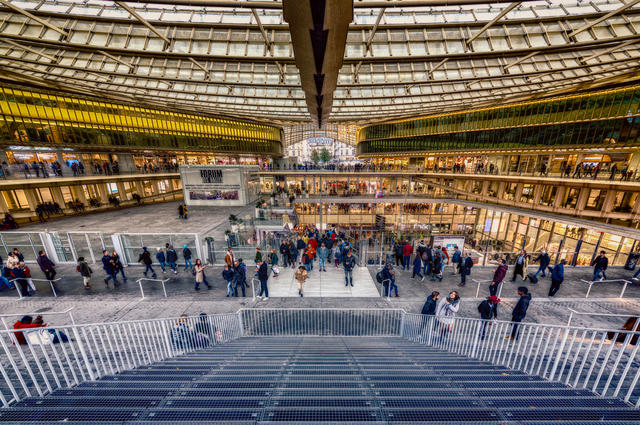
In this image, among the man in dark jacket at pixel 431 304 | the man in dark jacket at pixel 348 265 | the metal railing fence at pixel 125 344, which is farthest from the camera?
the man in dark jacket at pixel 348 265

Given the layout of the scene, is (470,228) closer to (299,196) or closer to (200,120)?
(299,196)

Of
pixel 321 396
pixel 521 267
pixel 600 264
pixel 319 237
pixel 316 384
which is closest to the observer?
pixel 321 396

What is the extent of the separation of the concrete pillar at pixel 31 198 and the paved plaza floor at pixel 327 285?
24951 millimetres

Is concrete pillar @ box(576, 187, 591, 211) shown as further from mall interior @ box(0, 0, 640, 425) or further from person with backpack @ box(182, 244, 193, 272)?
person with backpack @ box(182, 244, 193, 272)

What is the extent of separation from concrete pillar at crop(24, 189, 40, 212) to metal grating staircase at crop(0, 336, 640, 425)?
87.9ft

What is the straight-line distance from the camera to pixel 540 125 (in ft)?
76.0

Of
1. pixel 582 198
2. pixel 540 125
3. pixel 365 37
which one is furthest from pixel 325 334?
pixel 540 125

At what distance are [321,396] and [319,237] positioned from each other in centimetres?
1288

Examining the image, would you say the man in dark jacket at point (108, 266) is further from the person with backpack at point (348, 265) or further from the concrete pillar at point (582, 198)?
the concrete pillar at point (582, 198)

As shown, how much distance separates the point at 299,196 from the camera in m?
32.1

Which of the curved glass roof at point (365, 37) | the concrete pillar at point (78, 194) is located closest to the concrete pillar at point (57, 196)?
the concrete pillar at point (78, 194)

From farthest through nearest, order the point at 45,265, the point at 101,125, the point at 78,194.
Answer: the point at 101,125, the point at 78,194, the point at 45,265

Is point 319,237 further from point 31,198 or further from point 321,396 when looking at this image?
point 31,198

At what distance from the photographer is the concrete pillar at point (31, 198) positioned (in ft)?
66.7
